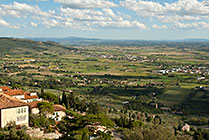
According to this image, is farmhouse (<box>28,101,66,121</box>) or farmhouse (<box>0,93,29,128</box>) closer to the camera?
farmhouse (<box>0,93,29,128</box>)

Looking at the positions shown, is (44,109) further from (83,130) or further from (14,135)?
(14,135)

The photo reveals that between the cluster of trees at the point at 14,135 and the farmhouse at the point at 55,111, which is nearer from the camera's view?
the cluster of trees at the point at 14,135

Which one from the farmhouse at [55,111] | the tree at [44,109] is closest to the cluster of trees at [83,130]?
the tree at [44,109]

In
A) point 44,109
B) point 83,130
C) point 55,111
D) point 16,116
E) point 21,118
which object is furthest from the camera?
point 55,111

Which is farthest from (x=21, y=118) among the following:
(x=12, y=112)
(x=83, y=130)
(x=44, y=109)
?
Answer: (x=44, y=109)

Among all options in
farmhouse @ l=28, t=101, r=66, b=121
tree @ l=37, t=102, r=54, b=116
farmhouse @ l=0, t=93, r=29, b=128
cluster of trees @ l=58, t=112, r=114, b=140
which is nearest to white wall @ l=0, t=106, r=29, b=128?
farmhouse @ l=0, t=93, r=29, b=128

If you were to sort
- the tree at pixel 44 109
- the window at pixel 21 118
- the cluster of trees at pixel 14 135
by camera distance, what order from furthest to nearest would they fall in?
the tree at pixel 44 109
the window at pixel 21 118
the cluster of trees at pixel 14 135

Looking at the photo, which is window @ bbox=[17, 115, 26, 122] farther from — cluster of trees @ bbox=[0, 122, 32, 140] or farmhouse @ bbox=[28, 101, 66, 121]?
farmhouse @ bbox=[28, 101, 66, 121]

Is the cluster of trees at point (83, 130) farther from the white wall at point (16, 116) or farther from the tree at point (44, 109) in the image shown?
the tree at point (44, 109)

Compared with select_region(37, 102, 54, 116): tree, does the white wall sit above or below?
above
